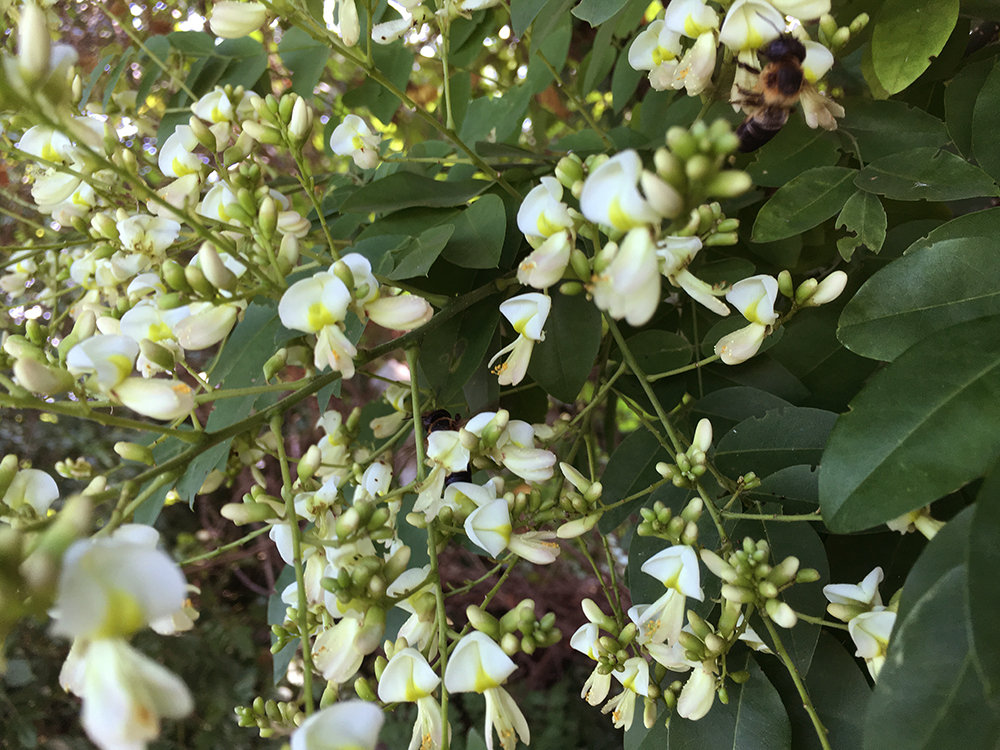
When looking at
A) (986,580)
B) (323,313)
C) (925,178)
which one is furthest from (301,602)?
(925,178)

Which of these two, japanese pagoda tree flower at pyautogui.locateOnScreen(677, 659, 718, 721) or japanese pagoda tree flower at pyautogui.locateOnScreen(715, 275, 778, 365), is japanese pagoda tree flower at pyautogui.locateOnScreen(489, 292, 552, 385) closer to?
japanese pagoda tree flower at pyautogui.locateOnScreen(715, 275, 778, 365)

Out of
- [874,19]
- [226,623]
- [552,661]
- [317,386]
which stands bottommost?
[552,661]

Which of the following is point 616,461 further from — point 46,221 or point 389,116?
point 46,221

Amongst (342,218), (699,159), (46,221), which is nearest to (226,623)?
(46,221)

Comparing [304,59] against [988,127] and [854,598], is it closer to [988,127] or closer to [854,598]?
[988,127]

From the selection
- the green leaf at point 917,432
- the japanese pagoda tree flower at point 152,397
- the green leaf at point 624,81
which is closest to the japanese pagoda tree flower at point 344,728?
the japanese pagoda tree flower at point 152,397

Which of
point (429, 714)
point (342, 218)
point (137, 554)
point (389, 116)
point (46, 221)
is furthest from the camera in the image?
point (46, 221)

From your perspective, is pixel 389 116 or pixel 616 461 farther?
pixel 389 116
